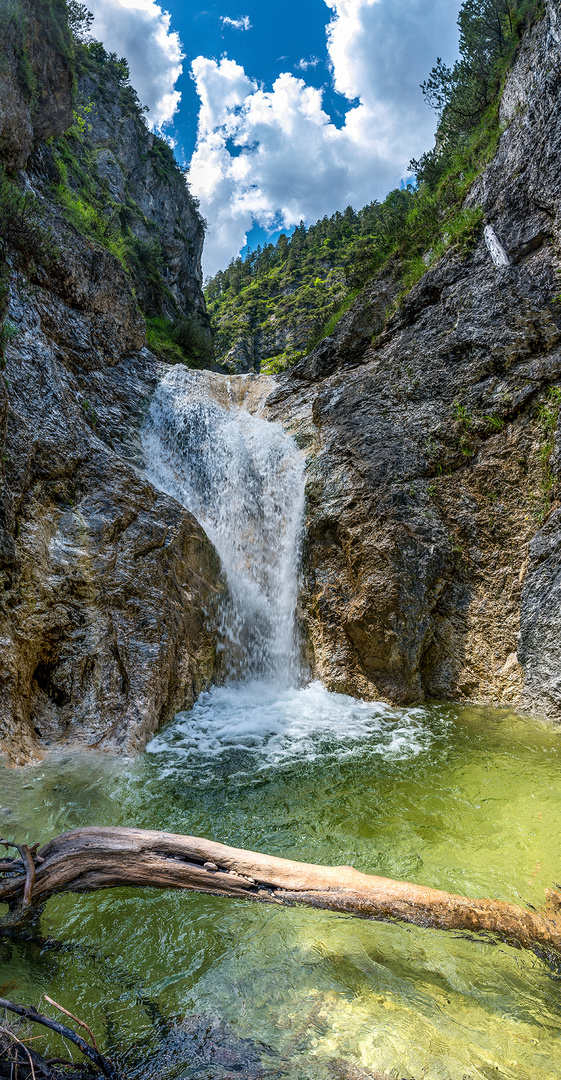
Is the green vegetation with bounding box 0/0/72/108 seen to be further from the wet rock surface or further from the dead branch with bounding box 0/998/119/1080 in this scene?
the dead branch with bounding box 0/998/119/1080

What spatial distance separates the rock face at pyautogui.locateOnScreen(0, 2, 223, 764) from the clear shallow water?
0.85m

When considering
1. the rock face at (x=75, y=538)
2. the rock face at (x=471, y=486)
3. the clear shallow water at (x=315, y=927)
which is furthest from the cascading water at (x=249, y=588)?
the rock face at (x=471, y=486)

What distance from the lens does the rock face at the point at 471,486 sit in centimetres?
753

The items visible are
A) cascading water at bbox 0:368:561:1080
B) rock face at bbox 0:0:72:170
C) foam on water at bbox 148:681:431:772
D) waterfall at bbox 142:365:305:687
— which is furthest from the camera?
waterfall at bbox 142:365:305:687

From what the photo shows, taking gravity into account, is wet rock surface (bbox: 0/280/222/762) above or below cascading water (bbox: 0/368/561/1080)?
above

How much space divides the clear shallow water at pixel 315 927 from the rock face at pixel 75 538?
0.85 metres

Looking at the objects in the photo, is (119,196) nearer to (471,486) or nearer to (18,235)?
(18,235)

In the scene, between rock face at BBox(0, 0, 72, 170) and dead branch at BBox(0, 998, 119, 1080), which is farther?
rock face at BBox(0, 0, 72, 170)

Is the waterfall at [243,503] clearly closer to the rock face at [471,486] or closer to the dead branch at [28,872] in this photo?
the rock face at [471,486]

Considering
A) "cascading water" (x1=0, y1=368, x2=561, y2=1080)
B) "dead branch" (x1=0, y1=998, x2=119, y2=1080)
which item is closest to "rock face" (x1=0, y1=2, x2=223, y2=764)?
"cascading water" (x1=0, y1=368, x2=561, y2=1080)

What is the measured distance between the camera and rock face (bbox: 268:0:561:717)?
753 cm

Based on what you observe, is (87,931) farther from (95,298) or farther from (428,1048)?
(95,298)

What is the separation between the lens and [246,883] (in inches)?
116

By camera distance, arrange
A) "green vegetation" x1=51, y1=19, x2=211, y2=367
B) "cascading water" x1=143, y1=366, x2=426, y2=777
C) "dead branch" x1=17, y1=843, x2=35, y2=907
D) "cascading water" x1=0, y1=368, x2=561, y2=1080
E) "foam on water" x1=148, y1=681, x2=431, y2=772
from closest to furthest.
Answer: "cascading water" x1=0, y1=368, x2=561, y2=1080, "dead branch" x1=17, y1=843, x2=35, y2=907, "foam on water" x1=148, y1=681, x2=431, y2=772, "cascading water" x1=143, y1=366, x2=426, y2=777, "green vegetation" x1=51, y1=19, x2=211, y2=367
